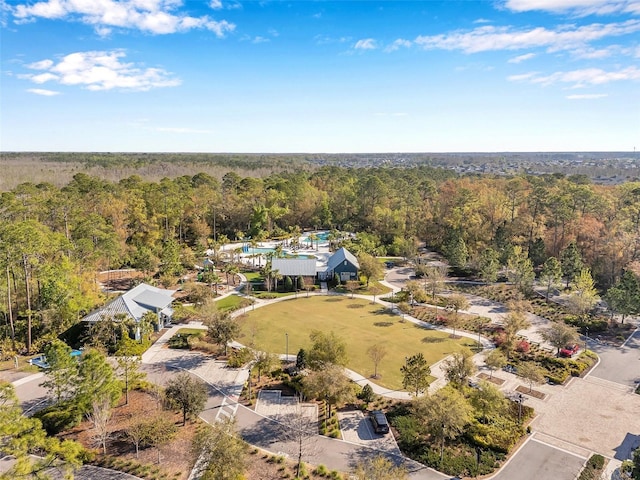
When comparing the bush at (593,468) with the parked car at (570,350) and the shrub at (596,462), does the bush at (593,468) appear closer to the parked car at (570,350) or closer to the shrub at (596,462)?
the shrub at (596,462)

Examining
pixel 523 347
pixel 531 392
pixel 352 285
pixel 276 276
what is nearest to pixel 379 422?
pixel 531 392

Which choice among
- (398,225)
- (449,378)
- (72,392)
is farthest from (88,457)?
(398,225)

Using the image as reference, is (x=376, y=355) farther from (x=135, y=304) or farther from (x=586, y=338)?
(x=135, y=304)

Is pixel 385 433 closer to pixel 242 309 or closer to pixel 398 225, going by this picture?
pixel 242 309

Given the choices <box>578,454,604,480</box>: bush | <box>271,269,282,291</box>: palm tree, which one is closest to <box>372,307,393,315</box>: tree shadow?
<box>271,269,282,291</box>: palm tree

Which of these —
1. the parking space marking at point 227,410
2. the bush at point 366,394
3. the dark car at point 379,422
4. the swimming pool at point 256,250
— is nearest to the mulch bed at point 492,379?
the bush at point 366,394

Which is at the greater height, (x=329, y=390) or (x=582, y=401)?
(x=329, y=390)

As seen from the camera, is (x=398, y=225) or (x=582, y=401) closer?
(x=582, y=401)
